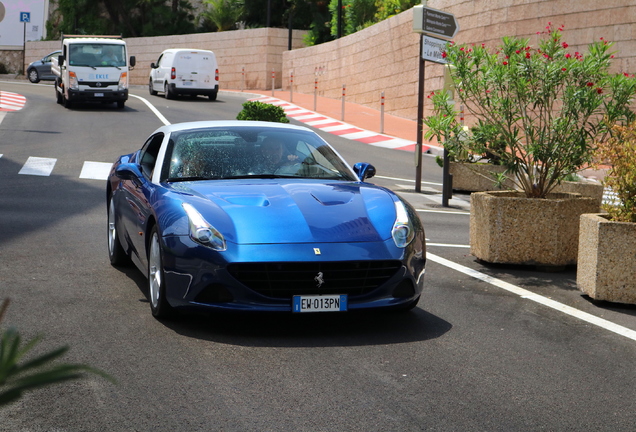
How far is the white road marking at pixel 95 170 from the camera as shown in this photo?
54.7 ft

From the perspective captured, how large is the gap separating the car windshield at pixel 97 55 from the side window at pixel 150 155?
23806 millimetres

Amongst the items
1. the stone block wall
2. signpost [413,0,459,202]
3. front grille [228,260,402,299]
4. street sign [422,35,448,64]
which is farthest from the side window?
the stone block wall

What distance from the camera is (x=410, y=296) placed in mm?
6156

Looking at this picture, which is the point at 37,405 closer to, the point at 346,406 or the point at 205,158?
the point at 346,406

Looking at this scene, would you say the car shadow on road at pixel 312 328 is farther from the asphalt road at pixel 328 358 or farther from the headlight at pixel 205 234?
the headlight at pixel 205 234

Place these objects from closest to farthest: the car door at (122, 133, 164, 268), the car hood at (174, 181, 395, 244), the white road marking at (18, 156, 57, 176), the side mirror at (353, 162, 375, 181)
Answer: the car hood at (174, 181, 395, 244) → the car door at (122, 133, 164, 268) → the side mirror at (353, 162, 375, 181) → the white road marking at (18, 156, 57, 176)

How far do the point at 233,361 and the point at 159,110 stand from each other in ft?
88.5

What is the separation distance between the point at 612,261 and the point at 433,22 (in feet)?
31.8

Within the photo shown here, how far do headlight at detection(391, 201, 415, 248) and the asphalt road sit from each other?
59 cm

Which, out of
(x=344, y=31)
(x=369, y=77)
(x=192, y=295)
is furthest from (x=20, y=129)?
(x=344, y=31)

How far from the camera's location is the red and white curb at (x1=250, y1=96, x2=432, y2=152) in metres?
25.7

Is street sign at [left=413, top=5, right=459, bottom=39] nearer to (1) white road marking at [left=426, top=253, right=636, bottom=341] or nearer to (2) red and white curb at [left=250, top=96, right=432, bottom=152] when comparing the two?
(1) white road marking at [left=426, top=253, right=636, bottom=341]

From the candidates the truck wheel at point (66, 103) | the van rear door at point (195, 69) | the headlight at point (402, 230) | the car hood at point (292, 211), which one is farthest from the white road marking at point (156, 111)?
the headlight at point (402, 230)

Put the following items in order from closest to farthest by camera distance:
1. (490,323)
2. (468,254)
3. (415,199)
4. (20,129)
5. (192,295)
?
(192,295)
(490,323)
(468,254)
(415,199)
(20,129)
